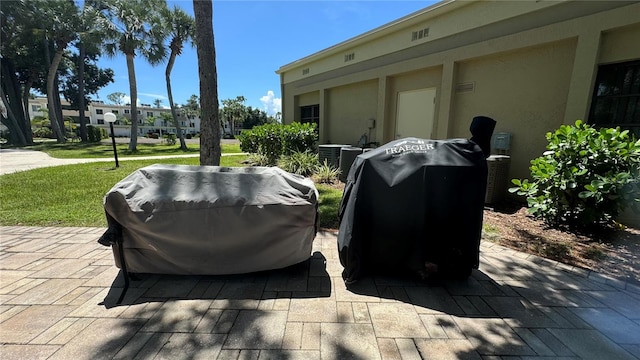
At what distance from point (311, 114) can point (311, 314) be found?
11.6 metres

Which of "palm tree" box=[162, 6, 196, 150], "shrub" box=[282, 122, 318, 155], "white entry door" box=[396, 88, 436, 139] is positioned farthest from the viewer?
"palm tree" box=[162, 6, 196, 150]

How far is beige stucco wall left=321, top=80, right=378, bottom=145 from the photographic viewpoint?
9641 mm

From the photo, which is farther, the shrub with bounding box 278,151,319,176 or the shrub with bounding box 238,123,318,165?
the shrub with bounding box 238,123,318,165

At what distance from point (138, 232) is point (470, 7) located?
7915 millimetres

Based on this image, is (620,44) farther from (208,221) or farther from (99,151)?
(99,151)

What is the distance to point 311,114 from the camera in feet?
42.6

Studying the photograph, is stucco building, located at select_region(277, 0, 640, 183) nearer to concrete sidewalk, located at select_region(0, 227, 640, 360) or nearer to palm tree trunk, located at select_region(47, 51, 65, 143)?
concrete sidewalk, located at select_region(0, 227, 640, 360)

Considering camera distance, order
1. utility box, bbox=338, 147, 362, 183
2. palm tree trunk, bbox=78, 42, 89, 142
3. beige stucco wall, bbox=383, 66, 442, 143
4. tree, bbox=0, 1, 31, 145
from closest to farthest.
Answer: utility box, bbox=338, 147, 362, 183 < beige stucco wall, bbox=383, 66, 442, 143 < tree, bbox=0, 1, 31, 145 < palm tree trunk, bbox=78, 42, 89, 142

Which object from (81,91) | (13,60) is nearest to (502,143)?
(81,91)

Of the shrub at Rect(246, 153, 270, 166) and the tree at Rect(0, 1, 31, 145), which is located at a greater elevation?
the tree at Rect(0, 1, 31, 145)

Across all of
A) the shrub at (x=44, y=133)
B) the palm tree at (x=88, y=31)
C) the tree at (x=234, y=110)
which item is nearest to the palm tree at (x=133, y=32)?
the palm tree at (x=88, y=31)

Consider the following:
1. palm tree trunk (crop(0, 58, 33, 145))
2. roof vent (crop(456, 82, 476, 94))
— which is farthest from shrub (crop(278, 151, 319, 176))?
palm tree trunk (crop(0, 58, 33, 145))

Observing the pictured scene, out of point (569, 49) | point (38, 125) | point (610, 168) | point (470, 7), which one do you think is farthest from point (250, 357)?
point (38, 125)

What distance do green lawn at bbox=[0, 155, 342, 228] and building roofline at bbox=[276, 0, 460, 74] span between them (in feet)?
17.1
